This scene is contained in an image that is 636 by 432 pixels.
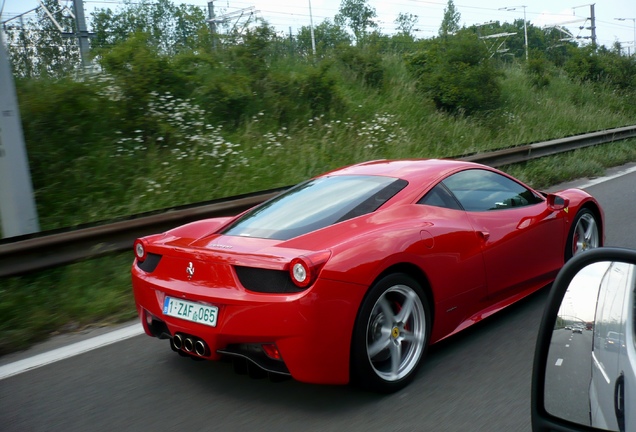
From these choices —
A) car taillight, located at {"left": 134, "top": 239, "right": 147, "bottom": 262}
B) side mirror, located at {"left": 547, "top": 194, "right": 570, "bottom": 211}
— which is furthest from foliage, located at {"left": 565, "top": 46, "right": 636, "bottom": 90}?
car taillight, located at {"left": 134, "top": 239, "right": 147, "bottom": 262}

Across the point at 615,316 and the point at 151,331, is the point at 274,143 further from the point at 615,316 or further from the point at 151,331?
the point at 615,316

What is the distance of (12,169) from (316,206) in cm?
369

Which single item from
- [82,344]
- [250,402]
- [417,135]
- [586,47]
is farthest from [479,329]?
[586,47]

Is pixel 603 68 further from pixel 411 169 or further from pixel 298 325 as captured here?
pixel 298 325

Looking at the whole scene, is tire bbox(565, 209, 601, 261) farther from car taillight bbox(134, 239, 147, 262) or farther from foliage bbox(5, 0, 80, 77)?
foliage bbox(5, 0, 80, 77)

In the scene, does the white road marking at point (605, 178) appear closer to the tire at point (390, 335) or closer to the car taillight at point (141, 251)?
Result: the tire at point (390, 335)

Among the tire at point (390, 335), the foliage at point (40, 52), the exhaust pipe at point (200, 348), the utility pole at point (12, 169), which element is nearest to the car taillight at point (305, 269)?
the tire at point (390, 335)

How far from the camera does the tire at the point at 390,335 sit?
3652 mm

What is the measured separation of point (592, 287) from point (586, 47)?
106 ft

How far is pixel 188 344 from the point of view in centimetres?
379

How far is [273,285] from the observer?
3547 millimetres

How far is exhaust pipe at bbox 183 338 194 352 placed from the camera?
3.76 meters

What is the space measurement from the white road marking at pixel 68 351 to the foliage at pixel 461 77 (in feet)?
47.9

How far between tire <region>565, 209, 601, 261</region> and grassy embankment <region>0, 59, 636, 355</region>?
12.1 feet
